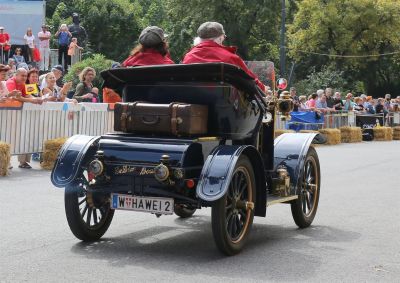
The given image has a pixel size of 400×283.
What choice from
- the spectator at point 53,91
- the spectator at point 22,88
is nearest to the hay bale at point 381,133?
the spectator at point 53,91

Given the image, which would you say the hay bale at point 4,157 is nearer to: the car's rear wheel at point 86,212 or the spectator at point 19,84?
the spectator at point 19,84

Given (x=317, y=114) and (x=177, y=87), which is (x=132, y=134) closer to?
(x=177, y=87)

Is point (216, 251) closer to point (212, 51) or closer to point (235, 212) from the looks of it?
point (235, 212)

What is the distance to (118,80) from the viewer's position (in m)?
7.72

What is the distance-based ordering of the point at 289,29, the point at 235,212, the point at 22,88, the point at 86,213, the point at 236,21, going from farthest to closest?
the point at 289,29, the point at 236,21, the point at 22,88, the point at 86,213, the point at 235,212

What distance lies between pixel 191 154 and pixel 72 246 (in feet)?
4.43

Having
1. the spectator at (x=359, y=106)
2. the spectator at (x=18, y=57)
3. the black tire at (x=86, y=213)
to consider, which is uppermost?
the spectator at (x=18, y=57)

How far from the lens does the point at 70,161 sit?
721 cm

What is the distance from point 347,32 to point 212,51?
53.7m

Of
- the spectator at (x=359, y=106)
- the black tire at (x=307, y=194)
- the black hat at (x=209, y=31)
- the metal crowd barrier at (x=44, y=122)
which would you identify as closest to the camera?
the black hat at (x=209, y=31)

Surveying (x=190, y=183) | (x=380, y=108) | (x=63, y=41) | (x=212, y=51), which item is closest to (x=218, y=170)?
(x=190, y=183)

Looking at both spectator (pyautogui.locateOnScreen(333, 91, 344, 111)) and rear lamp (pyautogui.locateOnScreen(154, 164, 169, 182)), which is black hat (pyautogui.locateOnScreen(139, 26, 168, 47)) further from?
spectator (pyautogui.locateOnScreen(333, 91, 344, 111))

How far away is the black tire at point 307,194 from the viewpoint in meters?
8.52

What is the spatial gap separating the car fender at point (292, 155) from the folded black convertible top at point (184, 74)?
112 cm
